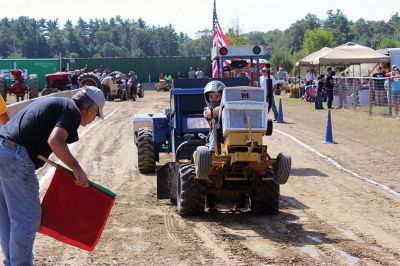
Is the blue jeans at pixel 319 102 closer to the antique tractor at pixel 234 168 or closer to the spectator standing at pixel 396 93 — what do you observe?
the spectator standing at pixel 396 93

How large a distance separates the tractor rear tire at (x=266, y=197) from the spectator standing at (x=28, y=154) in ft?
13.7

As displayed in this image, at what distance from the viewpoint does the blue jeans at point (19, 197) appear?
5805 mm

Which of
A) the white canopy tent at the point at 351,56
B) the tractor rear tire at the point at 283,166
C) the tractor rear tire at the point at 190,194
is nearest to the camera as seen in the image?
the tractor rear tire at the point at 283,166

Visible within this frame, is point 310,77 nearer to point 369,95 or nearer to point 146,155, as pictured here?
point 369,95

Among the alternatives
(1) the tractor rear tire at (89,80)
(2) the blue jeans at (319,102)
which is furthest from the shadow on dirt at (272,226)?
(1) the tractor rear tire at (89,80)

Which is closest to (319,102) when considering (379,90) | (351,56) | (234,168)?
(351,56)

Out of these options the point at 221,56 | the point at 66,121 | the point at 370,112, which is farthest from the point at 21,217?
the point at 370,112

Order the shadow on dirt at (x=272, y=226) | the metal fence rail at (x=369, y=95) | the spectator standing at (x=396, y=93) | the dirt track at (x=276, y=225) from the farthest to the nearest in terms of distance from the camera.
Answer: the metal fence rail at (x=369, y=95) → the spectator standing at (x=396, y=93) → the shadow on dirt at (x=272, y=226) → the dirt track at (x=276, y=225)

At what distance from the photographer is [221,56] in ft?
45.4

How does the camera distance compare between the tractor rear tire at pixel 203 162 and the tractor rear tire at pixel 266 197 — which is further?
the tractor rear tire at pixel 266 197

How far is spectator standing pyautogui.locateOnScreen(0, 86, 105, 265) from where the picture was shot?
5.76 meters

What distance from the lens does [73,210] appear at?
6188 millimetres

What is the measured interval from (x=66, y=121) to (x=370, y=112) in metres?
22.7

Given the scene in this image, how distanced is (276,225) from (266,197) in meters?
0.56
